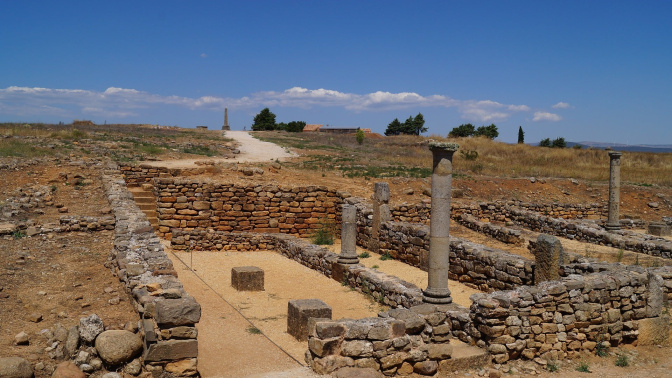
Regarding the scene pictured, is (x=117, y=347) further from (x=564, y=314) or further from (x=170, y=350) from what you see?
(x=564, y=314)

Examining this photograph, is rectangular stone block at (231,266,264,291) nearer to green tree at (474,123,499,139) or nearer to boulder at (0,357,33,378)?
boulder at (0,357,33,378)

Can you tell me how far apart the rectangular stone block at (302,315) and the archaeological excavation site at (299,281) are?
3 centimetres

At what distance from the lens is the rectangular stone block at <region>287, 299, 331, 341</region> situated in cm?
860

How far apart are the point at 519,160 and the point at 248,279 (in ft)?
100

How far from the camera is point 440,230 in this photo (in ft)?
30.2

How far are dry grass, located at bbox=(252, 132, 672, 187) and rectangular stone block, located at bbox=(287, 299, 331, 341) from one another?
65.3ft

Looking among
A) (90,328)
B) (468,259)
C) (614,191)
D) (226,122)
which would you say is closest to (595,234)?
(614,191)

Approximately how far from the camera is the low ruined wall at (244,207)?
1783cm

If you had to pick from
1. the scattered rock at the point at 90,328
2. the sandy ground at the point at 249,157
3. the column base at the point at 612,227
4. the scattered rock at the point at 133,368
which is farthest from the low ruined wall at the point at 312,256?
the column base at the point at 612,227

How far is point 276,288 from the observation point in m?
12.5

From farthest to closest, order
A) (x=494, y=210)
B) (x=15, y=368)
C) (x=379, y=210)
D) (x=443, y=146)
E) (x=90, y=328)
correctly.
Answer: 1. (x=494, y=210)
2. (x=379, y=210)
3. (x=443, y=146)
4. (x=90, y=328)
5. (x=15, y=368)

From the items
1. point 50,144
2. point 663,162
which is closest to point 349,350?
point 50,144

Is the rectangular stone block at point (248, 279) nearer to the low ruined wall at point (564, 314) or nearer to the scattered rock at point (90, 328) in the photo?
the low ruined wall at point (564, 314)

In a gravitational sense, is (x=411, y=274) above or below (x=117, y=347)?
below
